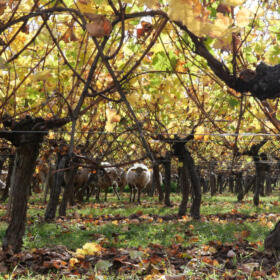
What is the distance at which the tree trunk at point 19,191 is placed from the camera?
4.90 metres

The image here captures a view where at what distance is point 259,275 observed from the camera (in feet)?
12.2

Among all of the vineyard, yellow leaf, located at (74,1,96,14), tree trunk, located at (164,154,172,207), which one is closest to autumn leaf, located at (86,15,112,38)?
the vineyard

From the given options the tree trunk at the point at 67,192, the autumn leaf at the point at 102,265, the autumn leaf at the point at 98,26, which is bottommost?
the autumn leaf at the point at 102,265

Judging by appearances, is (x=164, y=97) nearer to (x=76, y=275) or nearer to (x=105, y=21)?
(x=76, y=275)

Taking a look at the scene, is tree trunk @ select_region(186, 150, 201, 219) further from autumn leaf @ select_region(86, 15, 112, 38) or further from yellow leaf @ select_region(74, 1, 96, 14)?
autumn leaf @ select_region(86, 15, 112, 38)

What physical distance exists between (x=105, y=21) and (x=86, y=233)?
233 inches

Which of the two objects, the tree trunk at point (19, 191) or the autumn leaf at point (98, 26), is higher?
the autumn leaf at point (98, 26)

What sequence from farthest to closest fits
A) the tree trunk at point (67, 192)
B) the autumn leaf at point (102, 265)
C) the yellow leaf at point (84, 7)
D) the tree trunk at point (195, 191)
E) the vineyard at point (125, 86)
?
the tree trunk at point (195, 191) < the tree trunk at point (67, 192) < the autumn leaf at point (102, 265) < the yellow leaf at point (84, 7) < the vineyard at point (125, 86)

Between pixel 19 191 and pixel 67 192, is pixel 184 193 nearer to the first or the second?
pixel 67 192

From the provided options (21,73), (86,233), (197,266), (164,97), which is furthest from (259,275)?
(86,233)

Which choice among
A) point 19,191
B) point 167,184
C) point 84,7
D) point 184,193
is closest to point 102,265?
point 19,191

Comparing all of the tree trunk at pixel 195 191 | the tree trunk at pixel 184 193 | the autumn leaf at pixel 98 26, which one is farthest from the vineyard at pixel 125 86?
the tree trunk at pixel 184 193

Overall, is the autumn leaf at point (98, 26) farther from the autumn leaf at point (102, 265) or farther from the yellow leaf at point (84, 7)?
the autumn leaf at point (102, 265)

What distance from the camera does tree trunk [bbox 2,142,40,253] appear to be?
4.90 meters
